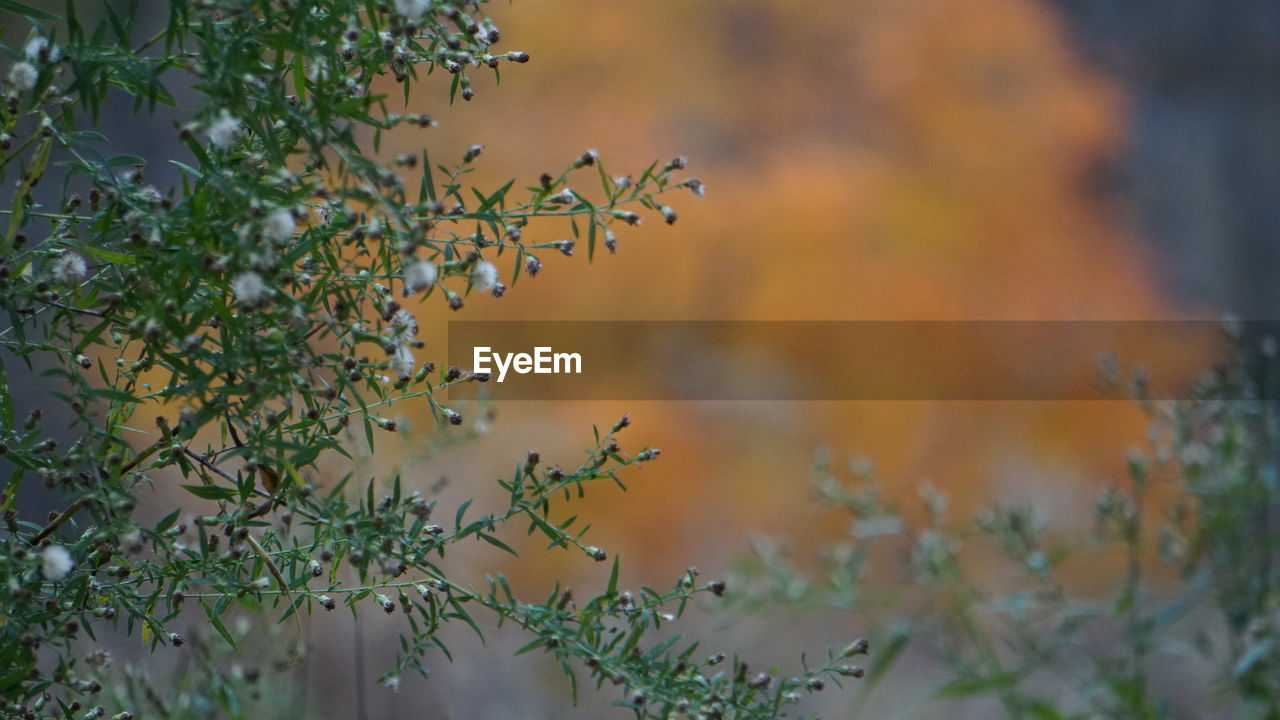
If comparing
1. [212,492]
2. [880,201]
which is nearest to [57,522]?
→ [212,492]

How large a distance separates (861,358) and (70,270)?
1973 millimetres

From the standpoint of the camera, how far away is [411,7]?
447 mm

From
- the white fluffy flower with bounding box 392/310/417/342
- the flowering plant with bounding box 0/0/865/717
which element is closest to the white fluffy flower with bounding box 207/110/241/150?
the flowering plant with bounding box 0/0/865/717

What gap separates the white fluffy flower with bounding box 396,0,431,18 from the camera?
44 centimetres

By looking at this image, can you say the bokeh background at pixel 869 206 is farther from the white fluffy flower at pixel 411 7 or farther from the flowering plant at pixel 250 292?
the white fluffy flower at pixel 411 7

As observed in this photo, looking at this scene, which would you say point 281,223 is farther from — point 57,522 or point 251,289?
point 57,522

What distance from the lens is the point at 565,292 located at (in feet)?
7.47

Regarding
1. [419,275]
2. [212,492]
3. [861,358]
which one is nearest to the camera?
[419,275]

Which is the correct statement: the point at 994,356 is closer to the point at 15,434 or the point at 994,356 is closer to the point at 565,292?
the point at 565,292

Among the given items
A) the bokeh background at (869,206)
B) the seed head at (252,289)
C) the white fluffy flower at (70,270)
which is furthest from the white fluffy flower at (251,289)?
the bokeh background at (869,206)

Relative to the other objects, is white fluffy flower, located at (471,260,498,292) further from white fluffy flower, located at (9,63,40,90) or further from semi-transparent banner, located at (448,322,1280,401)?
Result: semi-transparent banner, located at (448,322,1280,401)

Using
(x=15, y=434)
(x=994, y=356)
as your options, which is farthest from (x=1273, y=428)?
(x=994, y=356)

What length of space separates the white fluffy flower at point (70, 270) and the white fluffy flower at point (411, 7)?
0.18m

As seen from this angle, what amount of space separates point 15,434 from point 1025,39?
2317 mm
